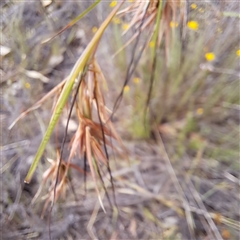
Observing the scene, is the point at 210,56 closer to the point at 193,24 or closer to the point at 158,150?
the point at 193,24

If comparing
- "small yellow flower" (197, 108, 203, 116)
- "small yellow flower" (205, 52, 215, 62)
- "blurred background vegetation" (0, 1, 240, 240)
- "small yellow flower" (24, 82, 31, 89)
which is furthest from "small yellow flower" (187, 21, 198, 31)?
"small yellow flower" (24, 82, 31, 89)

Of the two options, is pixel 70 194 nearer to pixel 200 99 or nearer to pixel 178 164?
pixel 178 164

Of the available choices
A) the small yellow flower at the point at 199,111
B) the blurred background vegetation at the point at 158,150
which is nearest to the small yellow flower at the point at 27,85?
the blurred background vegetation at the point at 158,150

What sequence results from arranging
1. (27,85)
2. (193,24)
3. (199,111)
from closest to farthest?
(193,24) < (199,111) < (27,85)

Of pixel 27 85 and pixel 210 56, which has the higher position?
pixel 27 85

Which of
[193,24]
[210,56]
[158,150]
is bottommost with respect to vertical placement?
[158,150]

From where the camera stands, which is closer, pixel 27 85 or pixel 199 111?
pixel 199 111

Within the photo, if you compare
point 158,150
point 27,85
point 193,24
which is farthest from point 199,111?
point 27,85

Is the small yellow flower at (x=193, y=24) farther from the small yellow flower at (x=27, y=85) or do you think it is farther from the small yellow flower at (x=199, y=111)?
the small yellow flower at (x=27, y=85)

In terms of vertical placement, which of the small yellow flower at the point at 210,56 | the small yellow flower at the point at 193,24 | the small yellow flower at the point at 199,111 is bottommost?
the small yellow flower at the point at 199,111
